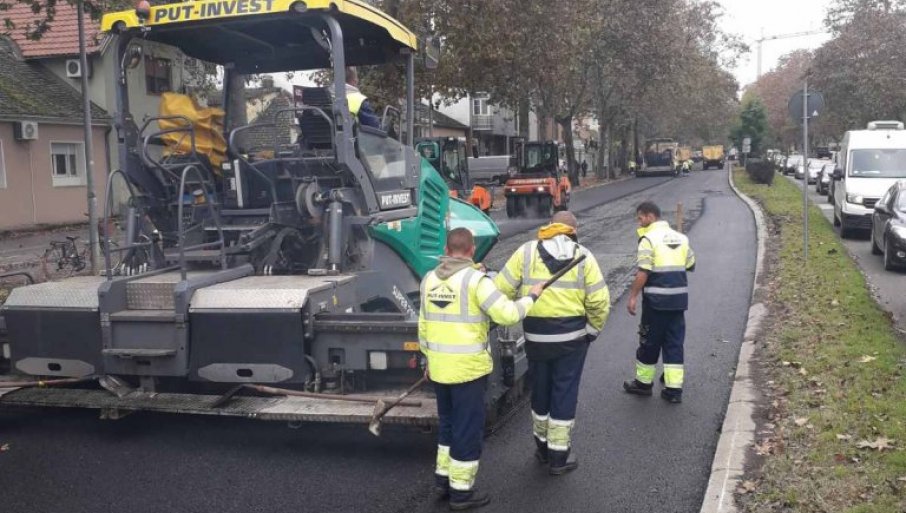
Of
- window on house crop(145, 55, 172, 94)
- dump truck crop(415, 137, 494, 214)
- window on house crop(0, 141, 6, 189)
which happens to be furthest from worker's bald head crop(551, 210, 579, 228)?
window on house crop(0, 141, 6, 189)

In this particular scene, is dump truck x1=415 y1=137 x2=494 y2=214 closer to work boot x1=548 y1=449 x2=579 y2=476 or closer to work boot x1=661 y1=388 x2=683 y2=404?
work boot x1=661 y1=388 x2=683 y2=404

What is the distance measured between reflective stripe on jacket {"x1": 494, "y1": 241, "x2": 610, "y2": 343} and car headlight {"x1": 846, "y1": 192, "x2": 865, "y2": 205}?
14.2 metres

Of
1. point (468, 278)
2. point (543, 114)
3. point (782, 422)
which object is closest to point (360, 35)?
point (468, 278)

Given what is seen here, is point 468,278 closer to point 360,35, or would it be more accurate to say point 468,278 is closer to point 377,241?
point 377,241

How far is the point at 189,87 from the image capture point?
8.05m

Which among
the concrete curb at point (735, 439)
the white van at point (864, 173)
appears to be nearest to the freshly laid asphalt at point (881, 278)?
the white van at point (864, 173)

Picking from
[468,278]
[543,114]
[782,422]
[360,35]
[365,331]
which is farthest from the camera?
[543,114]

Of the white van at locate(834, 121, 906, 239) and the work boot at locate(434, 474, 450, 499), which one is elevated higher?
the white van at locate(834, 121, 906, 239)

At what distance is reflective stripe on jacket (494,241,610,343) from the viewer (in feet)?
17.9

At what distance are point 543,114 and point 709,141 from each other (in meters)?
80.6

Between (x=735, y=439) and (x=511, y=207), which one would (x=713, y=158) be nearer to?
(x=511, y=207)

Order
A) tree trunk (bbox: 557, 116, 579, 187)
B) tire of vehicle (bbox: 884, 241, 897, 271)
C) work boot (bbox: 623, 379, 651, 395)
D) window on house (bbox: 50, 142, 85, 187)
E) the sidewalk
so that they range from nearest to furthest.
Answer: work boot (bbox: 623, 379, 651, 395), tire of vehicle (bbox: 884, 241, 897, 271), the sidewalk, window on house (bbox: 50, 142, 85, 187), tree trunk (bbox: 557, 116, 579, 187)

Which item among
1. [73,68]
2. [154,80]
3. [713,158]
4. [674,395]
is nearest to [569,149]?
[73,68]

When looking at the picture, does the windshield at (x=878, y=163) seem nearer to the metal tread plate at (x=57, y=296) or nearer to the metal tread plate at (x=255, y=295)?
the metal tread plate at (x=255, y=295)
